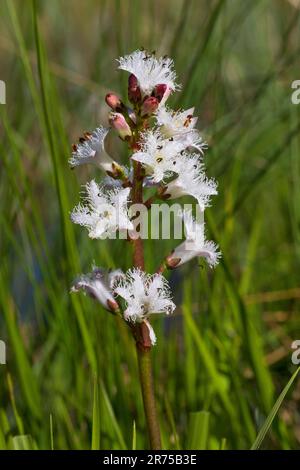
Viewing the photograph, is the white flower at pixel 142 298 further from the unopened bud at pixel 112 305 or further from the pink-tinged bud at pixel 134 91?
the pink-tinged bud at pixel 134 91

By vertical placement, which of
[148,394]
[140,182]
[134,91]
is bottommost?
[148,394]

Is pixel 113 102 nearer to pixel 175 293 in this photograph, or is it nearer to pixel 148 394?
pixel 148 394

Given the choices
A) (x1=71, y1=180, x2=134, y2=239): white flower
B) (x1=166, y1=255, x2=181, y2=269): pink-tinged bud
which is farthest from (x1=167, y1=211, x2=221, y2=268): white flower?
(x1=71, y1=180, x2=134, y2=239): white flower

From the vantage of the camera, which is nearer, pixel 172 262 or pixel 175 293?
pixel 172 262

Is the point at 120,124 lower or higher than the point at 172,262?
higher

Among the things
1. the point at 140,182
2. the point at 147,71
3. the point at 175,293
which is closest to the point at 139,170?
the point at 140,182

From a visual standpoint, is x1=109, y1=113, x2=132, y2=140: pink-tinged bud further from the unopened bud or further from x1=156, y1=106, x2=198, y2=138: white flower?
the unopened bud

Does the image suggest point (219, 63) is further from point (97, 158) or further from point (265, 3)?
point (97, 158)

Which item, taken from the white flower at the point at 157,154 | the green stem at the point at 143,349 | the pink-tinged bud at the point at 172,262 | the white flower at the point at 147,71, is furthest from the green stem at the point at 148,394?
the white flower at the point at 147,71

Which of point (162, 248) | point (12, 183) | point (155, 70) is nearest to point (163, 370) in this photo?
point (162, 248)
